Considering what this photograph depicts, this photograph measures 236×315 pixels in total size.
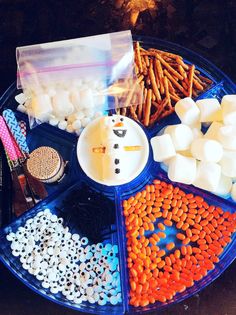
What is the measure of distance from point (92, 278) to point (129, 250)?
0.12 meters

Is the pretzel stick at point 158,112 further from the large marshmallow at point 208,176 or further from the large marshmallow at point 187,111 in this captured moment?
the large marshmallow at point 208,176

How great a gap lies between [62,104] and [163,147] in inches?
10.8

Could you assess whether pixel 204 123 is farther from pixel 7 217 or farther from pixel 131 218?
pixel 7 217

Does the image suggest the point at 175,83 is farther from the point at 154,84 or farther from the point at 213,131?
the point at 213,131

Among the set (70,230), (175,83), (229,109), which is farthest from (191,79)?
(70,230)

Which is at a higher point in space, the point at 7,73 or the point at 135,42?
the point at 135,42

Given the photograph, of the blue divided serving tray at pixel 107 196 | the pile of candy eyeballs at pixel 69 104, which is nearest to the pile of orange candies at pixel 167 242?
the blue divided serving tray at pixel 107 196

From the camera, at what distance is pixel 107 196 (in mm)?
1405

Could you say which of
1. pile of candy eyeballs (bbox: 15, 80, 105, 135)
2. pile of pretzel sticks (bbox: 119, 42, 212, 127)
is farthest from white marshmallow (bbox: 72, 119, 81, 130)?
pile of pretzel sticks (bbox: 119, 42, 212, 127)

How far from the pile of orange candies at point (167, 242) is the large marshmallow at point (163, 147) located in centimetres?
8

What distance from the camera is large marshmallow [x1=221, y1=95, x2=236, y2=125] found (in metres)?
1.36

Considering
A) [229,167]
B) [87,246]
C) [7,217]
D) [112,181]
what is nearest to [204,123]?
[229,167]

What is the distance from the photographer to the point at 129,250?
1368mm

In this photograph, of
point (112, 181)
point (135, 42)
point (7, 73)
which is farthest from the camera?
point (7, 73)
